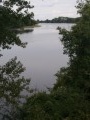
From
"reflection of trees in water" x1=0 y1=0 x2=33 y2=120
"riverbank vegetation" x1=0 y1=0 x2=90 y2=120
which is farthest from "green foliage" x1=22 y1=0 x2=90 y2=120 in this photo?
"reflection of trees in water" x1=0 y1=0 x2=33 y2=120

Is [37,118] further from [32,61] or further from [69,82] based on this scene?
[32,61]

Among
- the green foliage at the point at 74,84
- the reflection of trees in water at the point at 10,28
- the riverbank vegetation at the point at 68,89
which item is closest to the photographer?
the reflection of trees in water at the point at 10,28

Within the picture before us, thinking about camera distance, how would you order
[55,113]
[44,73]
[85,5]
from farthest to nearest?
[44,73]
[85,5]
[55,113]

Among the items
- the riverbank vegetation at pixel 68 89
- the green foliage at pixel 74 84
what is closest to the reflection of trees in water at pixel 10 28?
the riverbank vegetation at pixel 68 89

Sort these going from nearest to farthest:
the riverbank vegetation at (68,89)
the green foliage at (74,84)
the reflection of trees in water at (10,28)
A: the reflection of trees in water at (10,28) → the riverbank vegetation at (68,89) → the green foliage at (74,84)

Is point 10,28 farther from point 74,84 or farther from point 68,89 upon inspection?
point 74,84

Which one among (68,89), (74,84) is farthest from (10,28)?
(74,84)

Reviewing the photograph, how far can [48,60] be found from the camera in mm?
55312

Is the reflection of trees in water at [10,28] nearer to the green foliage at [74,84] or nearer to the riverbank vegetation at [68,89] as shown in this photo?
the riverbank vegetation at [68,89]

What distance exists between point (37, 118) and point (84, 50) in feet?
31.8

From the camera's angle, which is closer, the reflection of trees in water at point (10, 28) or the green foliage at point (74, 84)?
the reflection of trees in water at point (10, 28)

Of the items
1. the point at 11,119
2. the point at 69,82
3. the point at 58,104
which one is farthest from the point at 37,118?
the point at 69,82

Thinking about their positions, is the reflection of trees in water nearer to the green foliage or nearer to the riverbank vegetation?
the riverbank vegetation

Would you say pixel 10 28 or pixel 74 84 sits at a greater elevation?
pixel 10 28
